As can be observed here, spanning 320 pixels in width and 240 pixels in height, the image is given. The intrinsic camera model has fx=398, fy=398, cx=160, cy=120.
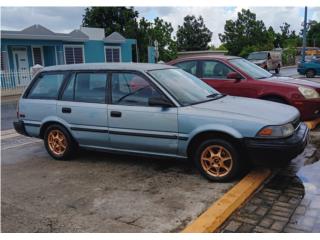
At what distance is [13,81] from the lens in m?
22.8

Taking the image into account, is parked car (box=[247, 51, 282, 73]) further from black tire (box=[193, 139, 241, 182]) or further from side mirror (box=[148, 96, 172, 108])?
black tire (box=[193, 139, 241, 182])

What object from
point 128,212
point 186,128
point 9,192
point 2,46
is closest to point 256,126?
point 186,128

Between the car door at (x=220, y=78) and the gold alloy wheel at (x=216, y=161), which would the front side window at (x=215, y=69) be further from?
the gold alloy wheel at (x=216, y=161)

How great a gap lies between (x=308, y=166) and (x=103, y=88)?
123 inches

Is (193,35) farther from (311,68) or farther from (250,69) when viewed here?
(250,69)

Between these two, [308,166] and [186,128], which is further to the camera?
[308,166]

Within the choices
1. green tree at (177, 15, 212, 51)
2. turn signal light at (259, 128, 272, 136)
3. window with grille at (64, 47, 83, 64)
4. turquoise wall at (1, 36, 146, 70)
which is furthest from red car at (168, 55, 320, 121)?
green tree at (177, 15, 212, 51)

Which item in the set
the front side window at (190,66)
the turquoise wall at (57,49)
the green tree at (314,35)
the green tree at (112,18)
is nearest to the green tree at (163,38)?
the green tree at (112,18)

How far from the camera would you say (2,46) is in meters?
23.8

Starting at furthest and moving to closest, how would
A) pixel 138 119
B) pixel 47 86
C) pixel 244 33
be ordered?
pixel 244 33 → pixel 47 86 → pixel 138 119

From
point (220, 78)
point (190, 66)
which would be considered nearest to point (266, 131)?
point (220, 78)

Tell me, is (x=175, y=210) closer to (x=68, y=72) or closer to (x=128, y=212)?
(x=128, y=212)

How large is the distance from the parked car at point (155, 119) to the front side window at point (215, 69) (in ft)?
7.78

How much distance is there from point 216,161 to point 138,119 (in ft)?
3.94
